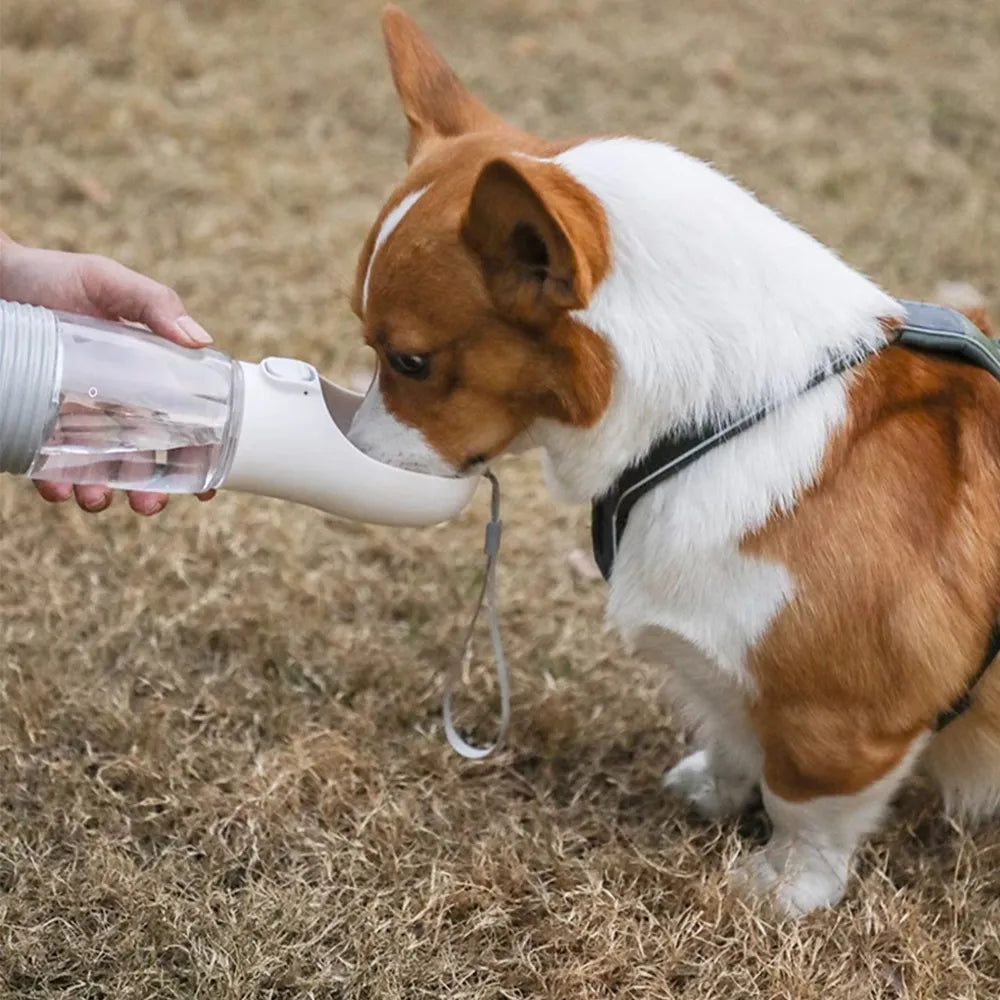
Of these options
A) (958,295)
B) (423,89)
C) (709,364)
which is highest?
(423,89)

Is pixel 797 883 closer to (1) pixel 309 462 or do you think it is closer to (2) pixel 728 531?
(2) pixel 728 531

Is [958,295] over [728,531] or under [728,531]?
under

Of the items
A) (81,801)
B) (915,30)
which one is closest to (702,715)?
(81,801)

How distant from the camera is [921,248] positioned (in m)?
3.72

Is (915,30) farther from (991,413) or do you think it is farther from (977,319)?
(991,413)

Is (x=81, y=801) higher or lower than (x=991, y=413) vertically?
lower

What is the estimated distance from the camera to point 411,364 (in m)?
1.74

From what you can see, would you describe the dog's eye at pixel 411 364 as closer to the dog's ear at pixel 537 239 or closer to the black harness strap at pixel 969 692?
the dog's ear at pixel 537 239

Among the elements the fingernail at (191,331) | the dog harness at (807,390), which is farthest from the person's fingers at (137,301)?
the dog harness at (807,390)

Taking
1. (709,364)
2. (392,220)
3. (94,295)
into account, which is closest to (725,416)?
(709,364)

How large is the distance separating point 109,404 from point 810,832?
115cm

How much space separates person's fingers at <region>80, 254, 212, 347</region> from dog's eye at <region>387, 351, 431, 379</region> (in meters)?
0.34

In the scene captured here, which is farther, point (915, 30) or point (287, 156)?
point (915, 30)

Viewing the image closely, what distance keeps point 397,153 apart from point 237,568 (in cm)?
201
